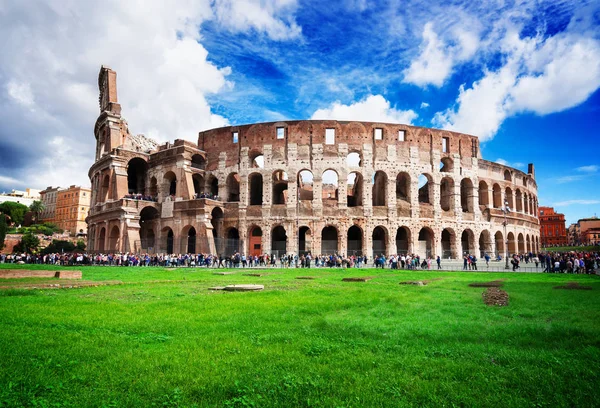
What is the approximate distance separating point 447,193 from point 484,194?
5611 millimetres

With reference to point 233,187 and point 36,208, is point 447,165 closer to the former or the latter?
point 233,187

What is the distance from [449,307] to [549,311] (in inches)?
78.4

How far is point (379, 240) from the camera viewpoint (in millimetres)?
38125

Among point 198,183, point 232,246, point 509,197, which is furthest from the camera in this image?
point 509,197

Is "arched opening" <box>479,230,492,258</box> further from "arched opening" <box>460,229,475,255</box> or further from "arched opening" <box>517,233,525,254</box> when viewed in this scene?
"arched opening" <box>517,233,525,254</box>

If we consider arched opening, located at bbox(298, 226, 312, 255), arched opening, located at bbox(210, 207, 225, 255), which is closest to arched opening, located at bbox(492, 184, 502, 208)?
arched opening, located at bbox(298, 226, 312, 255)

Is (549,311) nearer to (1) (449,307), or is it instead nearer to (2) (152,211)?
(1) (449,307)

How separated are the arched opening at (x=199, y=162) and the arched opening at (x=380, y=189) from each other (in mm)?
17645

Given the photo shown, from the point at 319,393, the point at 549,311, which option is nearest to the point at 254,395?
the point at 319,393

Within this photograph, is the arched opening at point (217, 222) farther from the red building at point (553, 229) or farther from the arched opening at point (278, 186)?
the red building at point (553, 229)

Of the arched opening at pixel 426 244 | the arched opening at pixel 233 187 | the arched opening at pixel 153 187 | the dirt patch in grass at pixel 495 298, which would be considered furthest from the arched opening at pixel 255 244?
the dirt patch in grass at pixel 495 298

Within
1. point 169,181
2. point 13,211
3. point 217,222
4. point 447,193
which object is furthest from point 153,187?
point 13,211

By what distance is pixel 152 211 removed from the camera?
40.1m

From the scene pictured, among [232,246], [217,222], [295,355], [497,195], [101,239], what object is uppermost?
[497,195]
